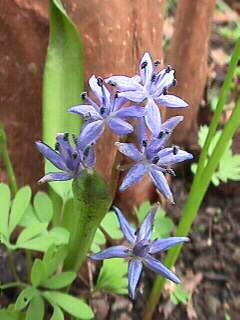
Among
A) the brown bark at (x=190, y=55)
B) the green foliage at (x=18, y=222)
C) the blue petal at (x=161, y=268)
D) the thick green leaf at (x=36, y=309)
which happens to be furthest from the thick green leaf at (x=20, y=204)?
the brown bark at (x=190, y=55)

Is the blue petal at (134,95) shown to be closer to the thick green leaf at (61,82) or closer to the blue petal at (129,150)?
the blue petal at (129,150)

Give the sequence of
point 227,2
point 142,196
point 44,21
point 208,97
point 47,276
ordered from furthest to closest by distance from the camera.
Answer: point 227,2
point 208,97
point 142,196
point 44,21
point 47,276

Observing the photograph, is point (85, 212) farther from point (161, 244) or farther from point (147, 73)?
point (147, 73)

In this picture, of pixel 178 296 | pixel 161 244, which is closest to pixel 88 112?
pixel 161 244

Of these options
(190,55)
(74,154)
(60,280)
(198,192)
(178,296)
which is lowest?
(178,296)

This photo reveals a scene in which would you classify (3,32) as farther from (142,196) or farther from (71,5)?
(142,196)

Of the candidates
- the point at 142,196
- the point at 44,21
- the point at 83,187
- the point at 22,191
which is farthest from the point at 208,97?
the point at 83,187

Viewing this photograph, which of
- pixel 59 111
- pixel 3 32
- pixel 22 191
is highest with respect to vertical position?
pixel 3 32
